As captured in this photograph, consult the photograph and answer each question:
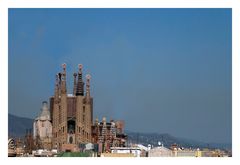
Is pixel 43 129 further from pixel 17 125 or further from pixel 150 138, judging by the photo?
pixel 150 138

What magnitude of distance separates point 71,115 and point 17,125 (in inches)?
28.9

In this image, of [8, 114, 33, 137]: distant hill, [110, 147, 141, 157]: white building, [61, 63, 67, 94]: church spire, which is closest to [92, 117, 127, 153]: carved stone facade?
[110, 147, 141, 157]: white building

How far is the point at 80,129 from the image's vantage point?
54.9 feet

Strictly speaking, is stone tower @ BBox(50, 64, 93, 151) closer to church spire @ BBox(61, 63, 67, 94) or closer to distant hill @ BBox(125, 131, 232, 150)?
church spire @ BBox(61, 63, 67, 94)

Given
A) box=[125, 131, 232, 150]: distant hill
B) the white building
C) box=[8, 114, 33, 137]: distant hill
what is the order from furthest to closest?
the white building
box=[125, 131, 232, 150]: distant hill
box=[8, 114, 33, 137]: distant hill

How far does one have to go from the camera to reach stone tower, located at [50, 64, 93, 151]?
16.6 metres

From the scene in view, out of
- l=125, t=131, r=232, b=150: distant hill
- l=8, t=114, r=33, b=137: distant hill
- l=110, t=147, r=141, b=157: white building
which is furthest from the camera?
l=110, t=147, r=141, b=157: white building

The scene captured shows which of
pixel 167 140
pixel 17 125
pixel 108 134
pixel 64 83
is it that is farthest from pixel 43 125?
pixel 167 140

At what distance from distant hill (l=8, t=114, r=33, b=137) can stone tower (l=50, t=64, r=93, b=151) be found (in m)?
0.36
